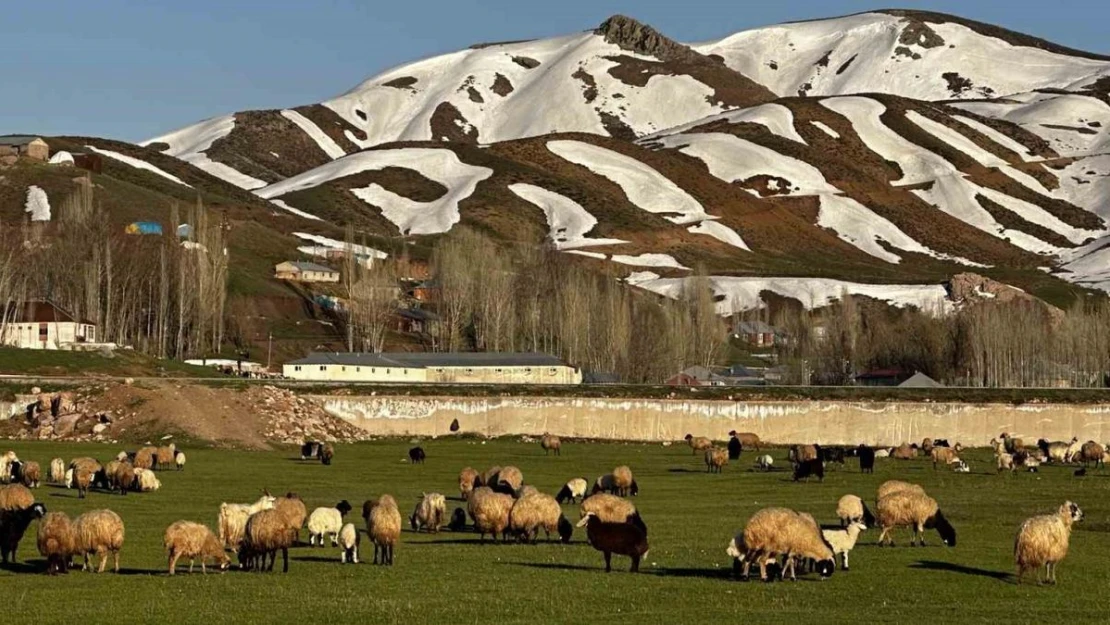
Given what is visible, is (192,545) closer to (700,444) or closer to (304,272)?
(700,444)

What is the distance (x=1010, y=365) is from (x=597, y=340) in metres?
32.7

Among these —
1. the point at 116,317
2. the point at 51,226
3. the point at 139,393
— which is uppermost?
the point at 51,226

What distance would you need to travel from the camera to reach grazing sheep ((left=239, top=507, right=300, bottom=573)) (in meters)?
26.4

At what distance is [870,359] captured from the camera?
5172 inches

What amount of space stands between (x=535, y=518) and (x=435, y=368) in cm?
7183

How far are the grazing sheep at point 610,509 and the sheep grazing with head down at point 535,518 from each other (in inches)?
44.0

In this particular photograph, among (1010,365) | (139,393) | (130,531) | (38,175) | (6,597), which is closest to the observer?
(6,597)

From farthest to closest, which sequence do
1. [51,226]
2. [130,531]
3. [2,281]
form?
1. [51,226]
2. [2,281]
3. [130,531]

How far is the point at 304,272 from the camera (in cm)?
14812

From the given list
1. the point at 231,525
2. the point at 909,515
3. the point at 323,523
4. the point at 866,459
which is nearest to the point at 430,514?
the point at 323,523

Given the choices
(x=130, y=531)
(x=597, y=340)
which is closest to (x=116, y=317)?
(x=597, y=340)

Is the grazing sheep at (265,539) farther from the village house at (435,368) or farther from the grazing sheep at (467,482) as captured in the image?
the village house at (435,368)

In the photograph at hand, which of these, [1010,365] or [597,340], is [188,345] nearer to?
[597,340]

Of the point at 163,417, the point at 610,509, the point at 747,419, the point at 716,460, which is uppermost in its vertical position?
the point at 747,419
